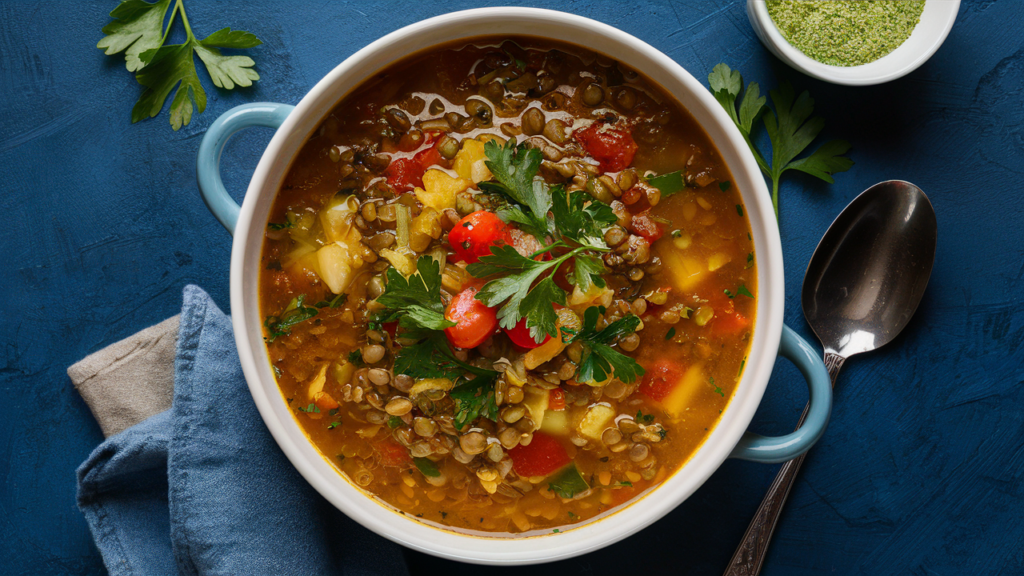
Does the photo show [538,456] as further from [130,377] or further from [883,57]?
[883,57]

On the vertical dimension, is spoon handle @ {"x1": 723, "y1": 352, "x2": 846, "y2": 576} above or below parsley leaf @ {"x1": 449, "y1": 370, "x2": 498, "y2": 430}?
below

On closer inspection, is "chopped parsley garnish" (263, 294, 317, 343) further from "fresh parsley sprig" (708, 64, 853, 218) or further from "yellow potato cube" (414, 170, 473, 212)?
"fresh parsley sprig" (708, 64, 853, 218)

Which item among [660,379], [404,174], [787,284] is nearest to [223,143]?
[404,174]

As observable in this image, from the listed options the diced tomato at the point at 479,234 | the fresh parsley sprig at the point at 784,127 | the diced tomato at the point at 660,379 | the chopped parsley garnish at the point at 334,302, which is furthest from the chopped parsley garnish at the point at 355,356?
the fresh parsley sprig at the point at 784,127

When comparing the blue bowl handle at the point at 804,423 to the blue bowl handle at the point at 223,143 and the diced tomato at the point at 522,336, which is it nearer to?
the diced tomato at the point at 522,336

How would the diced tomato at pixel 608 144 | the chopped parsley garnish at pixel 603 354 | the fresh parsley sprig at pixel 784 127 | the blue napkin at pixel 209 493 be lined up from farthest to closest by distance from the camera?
the fresh parsley sprig at pixel 784 127
the blue napkin at pixel 209 493
the diced tomato at pixel 608 144
the chopped parsley garnish at pixel 603 354

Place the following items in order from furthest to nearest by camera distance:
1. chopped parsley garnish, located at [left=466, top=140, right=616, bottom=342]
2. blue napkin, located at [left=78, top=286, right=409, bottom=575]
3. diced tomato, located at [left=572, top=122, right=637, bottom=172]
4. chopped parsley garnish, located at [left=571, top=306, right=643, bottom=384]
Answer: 1. blue napkin, located at [left=78, top=286, right=409, bottom=575]
2. diced tomato, located at [left=572, top=122, right=637, bottom=172]
3. chopped parsley garnish, located at [left=571, top=306, right=643, bottom=384]
4. chopped parsley garnish, located at [left=466, top=140, right=616, bottom=342]

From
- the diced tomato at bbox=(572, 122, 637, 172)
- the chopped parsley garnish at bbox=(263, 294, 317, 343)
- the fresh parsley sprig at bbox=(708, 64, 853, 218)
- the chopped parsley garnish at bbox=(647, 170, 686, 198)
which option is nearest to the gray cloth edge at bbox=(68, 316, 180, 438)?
the chopped parsley garnish at bbox=(263, 294, 317, 343)

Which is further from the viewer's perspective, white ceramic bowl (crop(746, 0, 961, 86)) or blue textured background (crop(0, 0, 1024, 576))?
blue textured background (crop(0, 0, 1024, 576))
